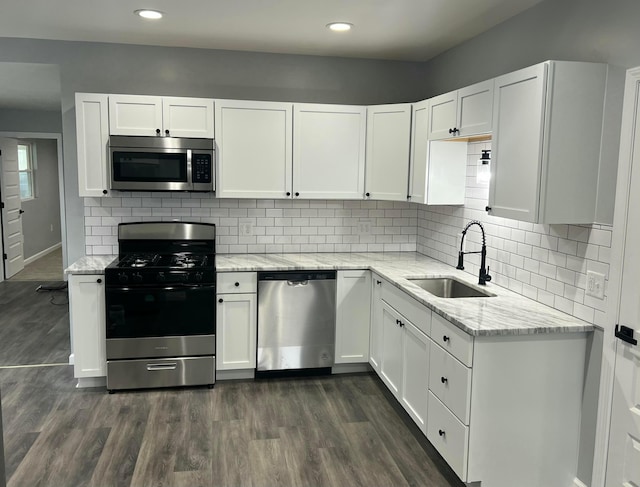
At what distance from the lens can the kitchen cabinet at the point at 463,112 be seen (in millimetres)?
2879

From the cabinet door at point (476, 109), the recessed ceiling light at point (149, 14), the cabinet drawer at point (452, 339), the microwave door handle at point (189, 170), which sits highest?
the recessed ceiling light at point (149, 14)

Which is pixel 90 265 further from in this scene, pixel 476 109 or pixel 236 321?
pixel 476 109

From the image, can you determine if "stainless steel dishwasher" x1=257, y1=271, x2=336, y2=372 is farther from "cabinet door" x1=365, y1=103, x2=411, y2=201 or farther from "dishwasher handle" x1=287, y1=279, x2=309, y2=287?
"cabinet door" x1=365, y1=103, x2=411, y2=201

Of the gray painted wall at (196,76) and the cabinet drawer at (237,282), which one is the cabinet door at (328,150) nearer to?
the gray painted wall at (196,76)

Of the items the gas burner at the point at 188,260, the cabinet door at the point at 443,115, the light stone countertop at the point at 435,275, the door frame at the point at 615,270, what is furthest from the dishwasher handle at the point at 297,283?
the door frame at the point at 615,270

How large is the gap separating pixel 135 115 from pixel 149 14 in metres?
0.80

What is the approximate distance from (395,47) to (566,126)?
2.02 metres

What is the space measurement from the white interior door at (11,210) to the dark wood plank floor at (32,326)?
750mm

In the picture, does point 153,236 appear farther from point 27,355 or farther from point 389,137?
point 389,137

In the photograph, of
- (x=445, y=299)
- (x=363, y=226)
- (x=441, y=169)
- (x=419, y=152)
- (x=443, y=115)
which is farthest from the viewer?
(x=363, y=226)

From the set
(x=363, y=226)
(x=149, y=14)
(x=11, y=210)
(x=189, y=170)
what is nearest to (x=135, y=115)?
(x=189, y=170)

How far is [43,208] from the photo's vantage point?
385 inches

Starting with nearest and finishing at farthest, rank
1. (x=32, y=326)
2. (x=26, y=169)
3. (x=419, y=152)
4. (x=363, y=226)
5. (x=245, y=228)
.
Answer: (x=419, y=152) → (x=245, y=228) → (x=363, y=226) → (x=32, y=326) → (x=26, y=169)

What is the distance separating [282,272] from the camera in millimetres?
3920
